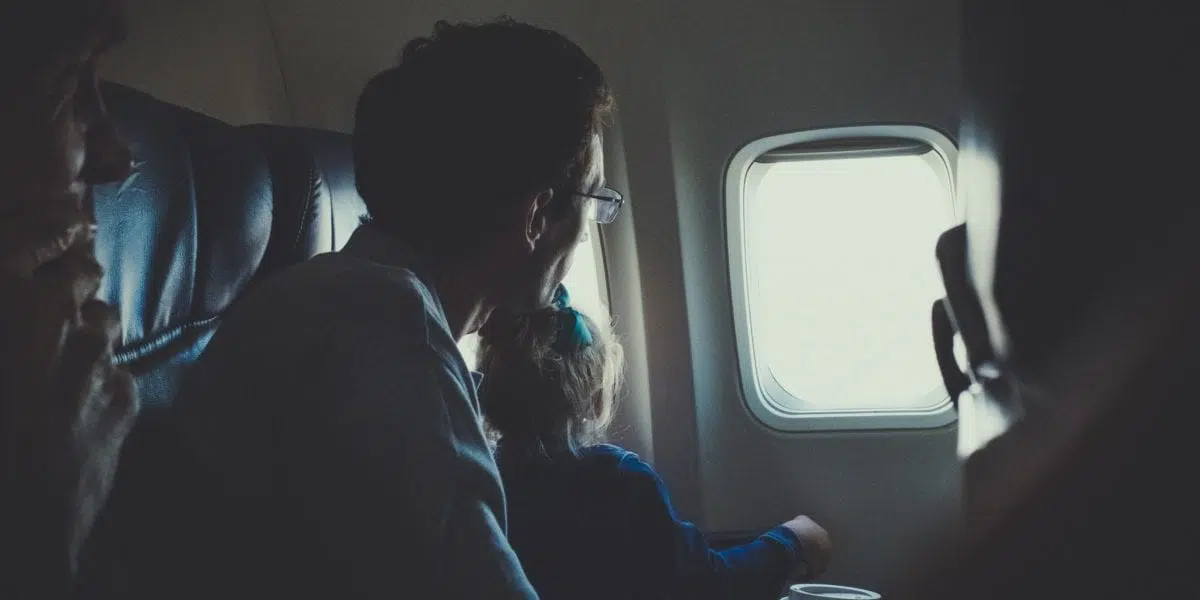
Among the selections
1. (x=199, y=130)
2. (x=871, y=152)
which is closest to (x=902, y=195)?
(x=871, y=152)

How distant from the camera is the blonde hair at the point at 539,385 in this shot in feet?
4.88

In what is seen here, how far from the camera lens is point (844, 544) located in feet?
7.06

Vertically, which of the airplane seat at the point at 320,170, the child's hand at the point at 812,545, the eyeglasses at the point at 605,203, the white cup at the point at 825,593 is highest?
the airplane seat at the point at 320,170

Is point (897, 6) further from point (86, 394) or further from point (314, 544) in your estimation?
point (86, 394)

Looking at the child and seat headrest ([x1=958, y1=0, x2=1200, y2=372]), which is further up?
seat headrest ([x1=958, y1=0, x2=1200, y2=372])

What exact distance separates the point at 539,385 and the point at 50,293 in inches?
39.2

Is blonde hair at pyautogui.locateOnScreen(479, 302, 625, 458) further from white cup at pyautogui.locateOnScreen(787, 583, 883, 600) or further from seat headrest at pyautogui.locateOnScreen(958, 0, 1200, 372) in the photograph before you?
seat headrest at pyautogui.locateOnScreen(958, 0, 1200, 372)

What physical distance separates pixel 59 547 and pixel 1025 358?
20.2 inches

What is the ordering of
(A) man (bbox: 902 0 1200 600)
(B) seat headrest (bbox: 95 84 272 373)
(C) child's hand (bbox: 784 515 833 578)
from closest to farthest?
(A) man (bbox: 902 0 1200 600), (B) seat headrest (bbox: 95 84 272 373), (C) child's hand (bbox: 784 515 833 578)

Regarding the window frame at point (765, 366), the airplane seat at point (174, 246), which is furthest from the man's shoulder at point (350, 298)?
the window frame at point (765, 366)

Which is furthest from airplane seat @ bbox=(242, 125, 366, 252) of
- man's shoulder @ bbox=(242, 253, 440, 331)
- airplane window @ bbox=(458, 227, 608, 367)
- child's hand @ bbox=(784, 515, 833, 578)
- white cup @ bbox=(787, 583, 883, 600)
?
child's hand @ bbox=(784, 515, 833, 578)

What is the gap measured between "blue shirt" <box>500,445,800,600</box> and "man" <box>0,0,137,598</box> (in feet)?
2.79

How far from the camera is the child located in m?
1.40

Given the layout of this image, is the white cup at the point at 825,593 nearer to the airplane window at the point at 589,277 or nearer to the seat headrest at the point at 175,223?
the airplane window at the point at 589,277
